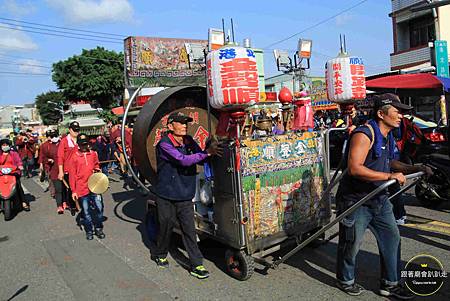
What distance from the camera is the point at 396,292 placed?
3.37 m

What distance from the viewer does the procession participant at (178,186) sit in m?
4.20

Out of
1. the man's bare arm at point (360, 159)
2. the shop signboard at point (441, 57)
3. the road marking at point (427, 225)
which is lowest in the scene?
the road marking at point (427, 225)

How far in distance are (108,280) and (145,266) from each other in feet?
1.62

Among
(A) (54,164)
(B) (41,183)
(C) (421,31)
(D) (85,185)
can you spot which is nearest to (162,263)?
(D) (85,185)

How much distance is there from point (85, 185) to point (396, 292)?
15.1 ft

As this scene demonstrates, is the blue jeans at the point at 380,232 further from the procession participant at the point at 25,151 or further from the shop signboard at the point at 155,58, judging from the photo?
the procession participant at the point at 25,151

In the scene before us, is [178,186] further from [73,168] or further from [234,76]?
[73,168]

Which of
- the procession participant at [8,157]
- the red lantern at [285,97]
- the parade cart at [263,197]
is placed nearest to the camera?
the parade cart at [263,197]

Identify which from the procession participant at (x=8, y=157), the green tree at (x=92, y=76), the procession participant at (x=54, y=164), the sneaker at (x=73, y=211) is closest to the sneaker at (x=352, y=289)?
the sneaker at (x=73, y=211)

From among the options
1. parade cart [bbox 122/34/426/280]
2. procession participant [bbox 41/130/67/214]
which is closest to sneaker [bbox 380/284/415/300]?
parade cart [bbox 122/34/426/280]

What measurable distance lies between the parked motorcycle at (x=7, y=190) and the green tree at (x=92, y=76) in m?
30.8

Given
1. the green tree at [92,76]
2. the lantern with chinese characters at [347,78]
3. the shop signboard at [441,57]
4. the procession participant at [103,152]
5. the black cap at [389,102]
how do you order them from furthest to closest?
the green tree at [92,76] < the shop signboard at [441,57] < the procession participant at [103,152] < the lantern with chinese characters at [347,78] < the black cap at [389,102]

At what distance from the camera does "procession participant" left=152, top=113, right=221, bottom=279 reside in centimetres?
420

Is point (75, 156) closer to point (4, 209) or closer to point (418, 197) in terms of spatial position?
point (4, 209)
